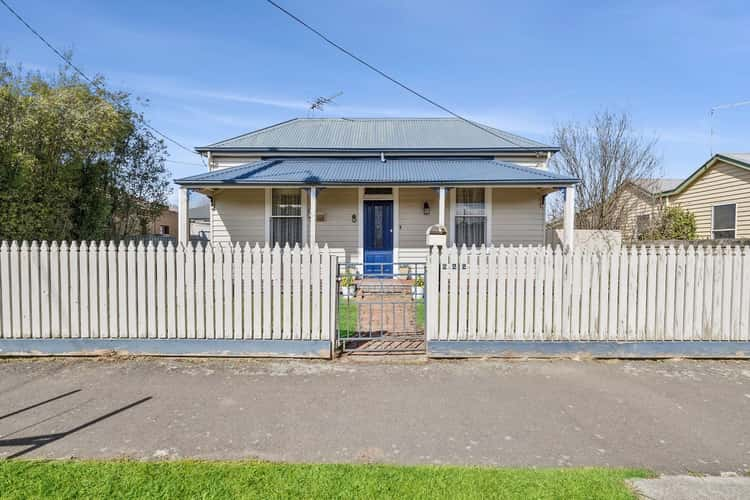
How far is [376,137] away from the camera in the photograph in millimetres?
15414

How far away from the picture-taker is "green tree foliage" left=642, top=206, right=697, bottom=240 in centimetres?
1616

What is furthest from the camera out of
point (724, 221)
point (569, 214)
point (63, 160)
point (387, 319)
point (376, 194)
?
point (724, 221)

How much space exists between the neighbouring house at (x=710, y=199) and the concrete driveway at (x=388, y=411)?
1185cm

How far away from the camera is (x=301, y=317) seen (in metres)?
5.69

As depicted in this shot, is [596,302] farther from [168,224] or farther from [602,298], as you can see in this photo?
[168,224]

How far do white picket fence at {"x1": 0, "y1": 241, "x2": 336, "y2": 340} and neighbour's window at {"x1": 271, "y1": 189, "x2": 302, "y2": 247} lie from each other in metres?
7.60

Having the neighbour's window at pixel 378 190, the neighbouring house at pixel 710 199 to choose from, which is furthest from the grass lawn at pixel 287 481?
the neighbouring house at pixel 710 199

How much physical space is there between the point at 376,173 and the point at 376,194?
92 cm

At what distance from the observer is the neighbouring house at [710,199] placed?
Answer: 14023 millimetres

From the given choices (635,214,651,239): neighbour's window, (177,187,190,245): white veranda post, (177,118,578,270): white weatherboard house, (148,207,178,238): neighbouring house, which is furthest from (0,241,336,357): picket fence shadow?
(148,207,178,238): neighbouring house

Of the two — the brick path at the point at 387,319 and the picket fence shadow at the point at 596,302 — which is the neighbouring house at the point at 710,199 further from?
the brick path at the point at 387,319

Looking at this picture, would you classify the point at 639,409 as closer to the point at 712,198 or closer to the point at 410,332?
the point at 410,332

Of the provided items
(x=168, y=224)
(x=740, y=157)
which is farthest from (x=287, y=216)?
(x=168, y=224)

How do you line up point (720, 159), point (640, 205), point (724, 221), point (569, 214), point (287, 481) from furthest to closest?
1. point (640, 205)
2. point (724, 221)
3. point (720, 159)
4. point (569, 214)
5. point (287, 481)
